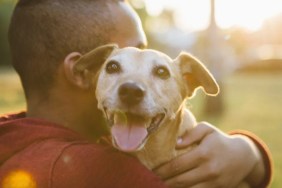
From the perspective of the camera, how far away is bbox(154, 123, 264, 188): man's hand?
10.6 ft

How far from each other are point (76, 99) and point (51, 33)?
1.35 ft

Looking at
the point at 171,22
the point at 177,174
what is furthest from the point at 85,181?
the point at 171,22

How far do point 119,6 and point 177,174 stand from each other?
1.10m

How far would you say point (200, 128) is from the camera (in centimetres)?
360

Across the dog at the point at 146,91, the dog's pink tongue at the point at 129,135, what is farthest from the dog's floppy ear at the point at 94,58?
the dog's pink tongue at the point at 129,135

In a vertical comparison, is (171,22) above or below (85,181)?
below

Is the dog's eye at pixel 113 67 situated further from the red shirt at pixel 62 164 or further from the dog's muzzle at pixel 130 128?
the red shirt at pixel 62 164

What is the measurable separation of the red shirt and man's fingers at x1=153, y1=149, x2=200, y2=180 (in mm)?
485

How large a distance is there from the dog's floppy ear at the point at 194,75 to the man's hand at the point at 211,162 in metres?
0.23

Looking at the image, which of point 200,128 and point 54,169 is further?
point 200,128

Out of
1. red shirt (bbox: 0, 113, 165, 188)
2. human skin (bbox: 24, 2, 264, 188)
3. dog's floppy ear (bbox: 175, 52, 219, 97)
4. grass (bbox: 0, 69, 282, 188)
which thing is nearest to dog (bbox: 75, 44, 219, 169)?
dog's floppy ear (bbox: 175, 52, 219, 97)

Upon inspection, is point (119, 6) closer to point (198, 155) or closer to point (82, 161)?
point (198, 155)

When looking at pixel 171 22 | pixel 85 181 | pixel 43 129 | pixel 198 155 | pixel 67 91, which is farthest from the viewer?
pixel 171 22

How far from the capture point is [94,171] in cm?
271
